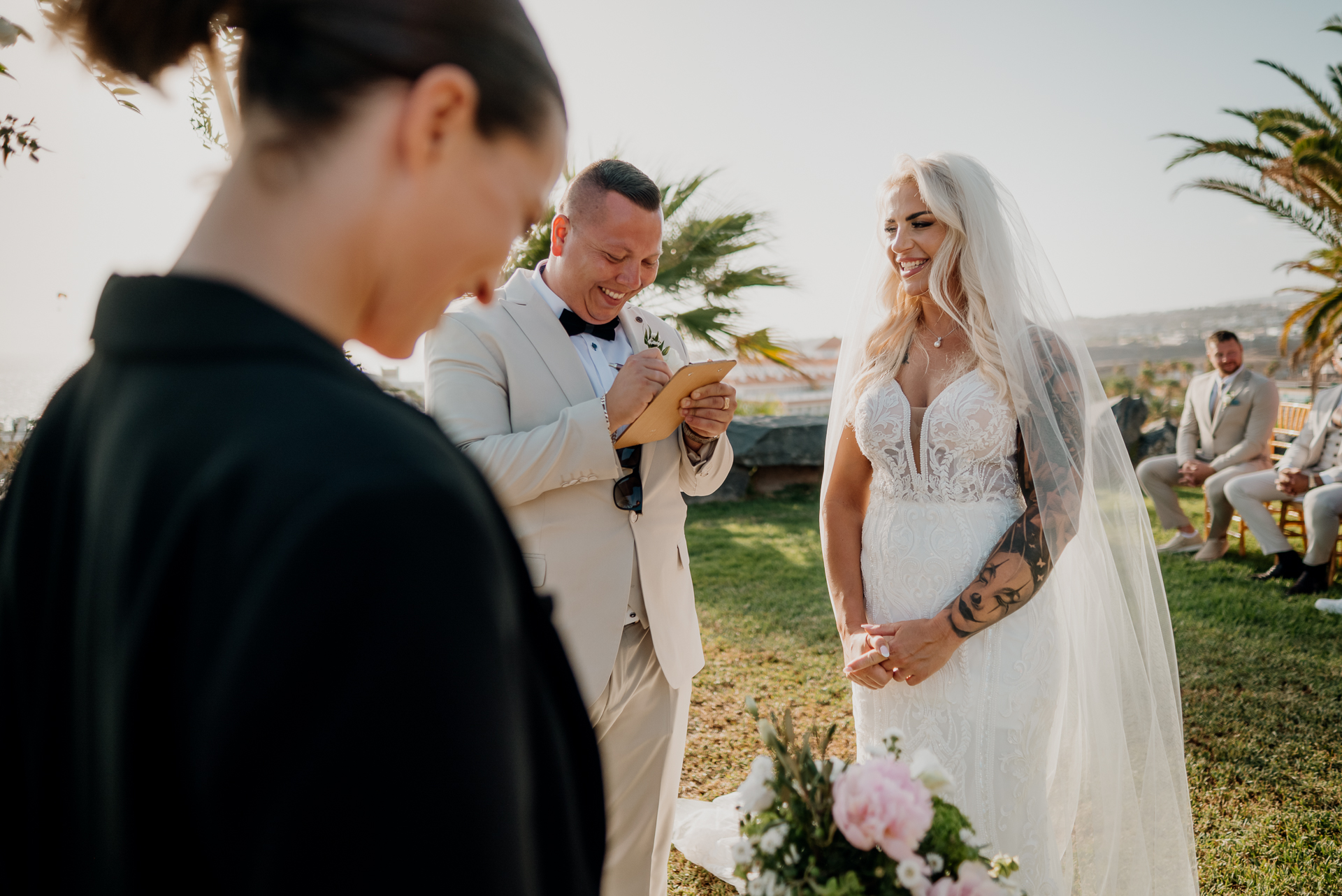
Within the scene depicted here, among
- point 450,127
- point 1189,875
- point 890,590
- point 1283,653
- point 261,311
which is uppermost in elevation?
point 450,127

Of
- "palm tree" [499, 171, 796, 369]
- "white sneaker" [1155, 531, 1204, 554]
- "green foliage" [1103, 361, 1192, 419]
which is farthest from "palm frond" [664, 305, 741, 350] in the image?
"green foliage" [1103, 361, 1192, 419]

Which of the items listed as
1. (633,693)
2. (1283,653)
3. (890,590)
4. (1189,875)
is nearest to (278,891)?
(633,693)

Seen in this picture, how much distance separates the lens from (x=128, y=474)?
1.77 ft

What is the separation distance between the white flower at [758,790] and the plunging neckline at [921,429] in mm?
1556

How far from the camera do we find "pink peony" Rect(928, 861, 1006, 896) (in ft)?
3.01

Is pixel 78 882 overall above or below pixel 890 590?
above

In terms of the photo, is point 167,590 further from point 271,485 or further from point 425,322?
point 425,322

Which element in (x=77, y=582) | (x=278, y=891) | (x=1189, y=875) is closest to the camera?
(x=278, y=891)

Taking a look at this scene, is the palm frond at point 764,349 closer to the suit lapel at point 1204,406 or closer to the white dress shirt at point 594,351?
the suit lapel at point 1204,406

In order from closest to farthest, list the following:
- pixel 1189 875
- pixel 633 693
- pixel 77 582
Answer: pixel 77 582 < pixel 1189 875 < pixel 633 693

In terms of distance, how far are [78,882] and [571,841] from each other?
14.0 inches

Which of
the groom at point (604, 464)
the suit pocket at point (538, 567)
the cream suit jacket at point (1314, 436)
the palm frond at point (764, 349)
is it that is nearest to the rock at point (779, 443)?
the palm frond at point (764, 349)

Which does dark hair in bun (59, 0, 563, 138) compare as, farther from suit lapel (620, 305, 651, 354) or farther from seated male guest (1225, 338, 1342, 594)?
seated male guest (1225, 338, 1342, 594)

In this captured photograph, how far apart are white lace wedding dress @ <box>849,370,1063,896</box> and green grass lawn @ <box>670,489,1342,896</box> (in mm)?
1320
